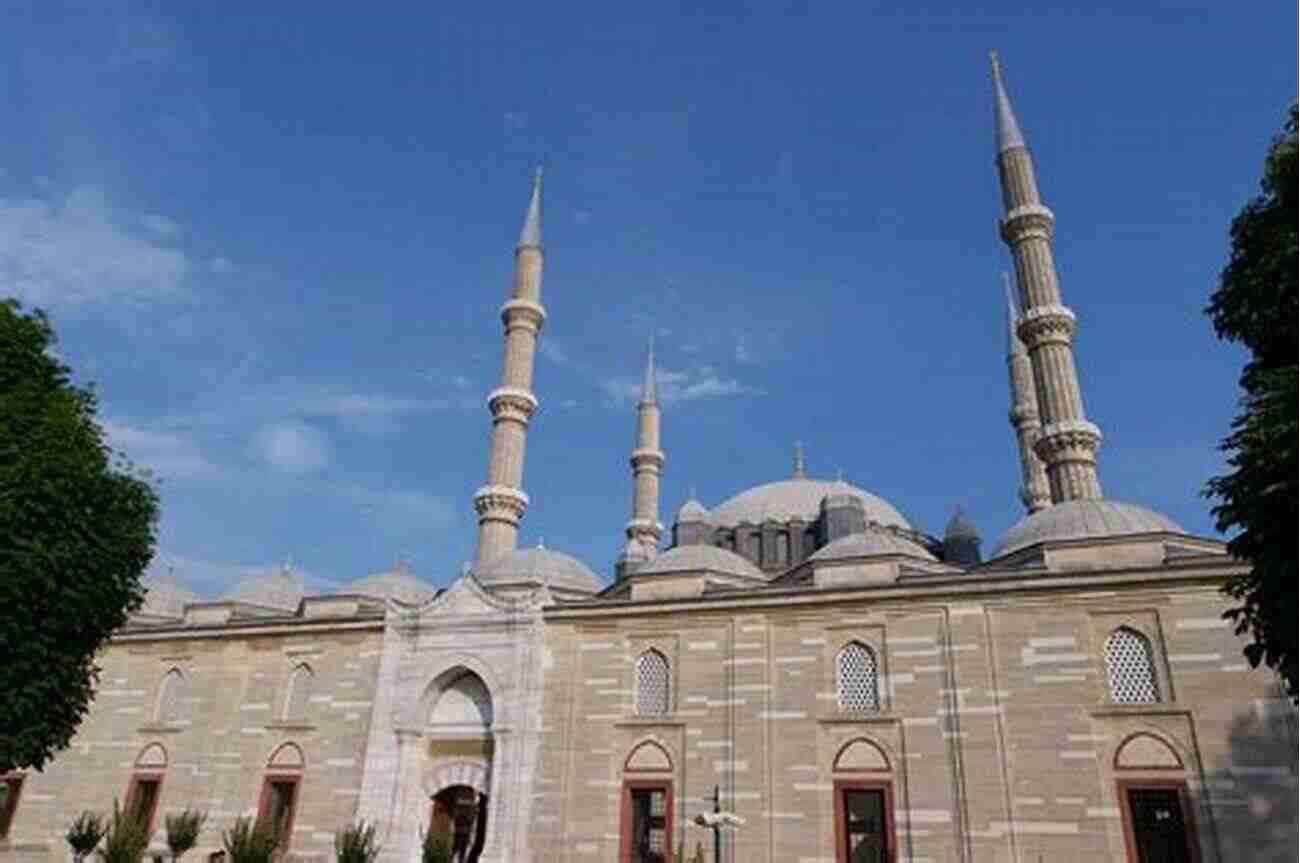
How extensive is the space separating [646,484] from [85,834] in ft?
75.9

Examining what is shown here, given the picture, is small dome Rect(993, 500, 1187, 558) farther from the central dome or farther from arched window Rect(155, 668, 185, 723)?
arched window Rect(155, 668, 185, 723)

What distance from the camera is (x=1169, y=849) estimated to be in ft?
49.4

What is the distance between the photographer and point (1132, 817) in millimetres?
15320

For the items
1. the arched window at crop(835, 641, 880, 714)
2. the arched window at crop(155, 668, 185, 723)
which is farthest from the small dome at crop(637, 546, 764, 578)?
the arched window at crop(155, 668, 185, 723)

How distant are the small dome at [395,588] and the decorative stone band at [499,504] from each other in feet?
10.9

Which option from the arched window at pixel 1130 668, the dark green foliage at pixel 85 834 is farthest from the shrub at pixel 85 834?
the arched window at pixel 1130 668

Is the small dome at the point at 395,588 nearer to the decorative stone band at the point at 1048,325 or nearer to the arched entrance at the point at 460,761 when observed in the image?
the arched entrance at the point at 460,761

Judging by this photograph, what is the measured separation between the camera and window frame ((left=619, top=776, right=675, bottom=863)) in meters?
17.8

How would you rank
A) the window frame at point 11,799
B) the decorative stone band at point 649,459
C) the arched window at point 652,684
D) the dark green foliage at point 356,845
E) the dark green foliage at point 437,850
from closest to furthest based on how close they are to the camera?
the dark green foliage at point 356,845 → the dark green foliage at point 437,850 → the arched window at point 652,684 → the window frame at point 11,799 → the decorative stone band at point 649,459

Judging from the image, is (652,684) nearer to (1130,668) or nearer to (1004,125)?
(1130,668)

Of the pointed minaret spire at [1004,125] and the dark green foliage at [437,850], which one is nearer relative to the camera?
the dark green foliage at [437,850]

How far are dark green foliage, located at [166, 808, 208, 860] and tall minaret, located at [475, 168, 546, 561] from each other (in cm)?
1067

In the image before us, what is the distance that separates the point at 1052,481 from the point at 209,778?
22.1 metres

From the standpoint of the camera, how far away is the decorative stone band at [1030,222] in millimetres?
27625
